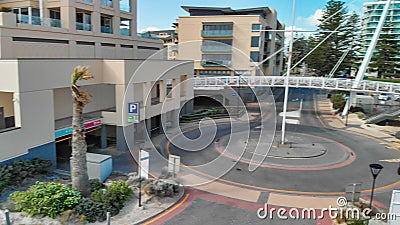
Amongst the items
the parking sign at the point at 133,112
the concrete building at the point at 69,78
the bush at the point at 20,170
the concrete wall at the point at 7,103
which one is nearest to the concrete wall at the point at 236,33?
the concrete building at the point at 69,78

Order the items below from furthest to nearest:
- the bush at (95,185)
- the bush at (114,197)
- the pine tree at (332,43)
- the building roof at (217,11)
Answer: the pine tree at (332,43) → the building roof at (217,11) → the bush at (95,185) → the bush at (114,197)

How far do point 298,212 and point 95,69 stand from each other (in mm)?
14804

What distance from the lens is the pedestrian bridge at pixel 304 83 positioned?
110 feet

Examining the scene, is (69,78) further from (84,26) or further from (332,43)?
(332,43)

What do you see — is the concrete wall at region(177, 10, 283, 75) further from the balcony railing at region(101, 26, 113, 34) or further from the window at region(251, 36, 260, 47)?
the balcony railing at region(101, 26, 113, 34)

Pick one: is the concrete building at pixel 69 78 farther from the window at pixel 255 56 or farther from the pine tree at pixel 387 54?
the pine tree at pixel 387 54

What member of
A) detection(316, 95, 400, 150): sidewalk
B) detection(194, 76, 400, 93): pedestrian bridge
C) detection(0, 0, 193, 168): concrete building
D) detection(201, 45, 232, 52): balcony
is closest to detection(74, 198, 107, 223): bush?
detection(0, 0, 193, 168): concrete building

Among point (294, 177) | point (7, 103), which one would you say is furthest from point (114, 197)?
point (294, 177)

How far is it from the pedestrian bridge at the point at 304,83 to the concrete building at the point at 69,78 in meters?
5.18

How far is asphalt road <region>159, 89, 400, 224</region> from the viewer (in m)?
13.1

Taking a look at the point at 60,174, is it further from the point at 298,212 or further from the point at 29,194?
the point at 298,212

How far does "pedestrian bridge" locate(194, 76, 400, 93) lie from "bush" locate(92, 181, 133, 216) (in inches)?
922

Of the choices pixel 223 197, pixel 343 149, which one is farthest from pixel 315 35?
pixel 223 197

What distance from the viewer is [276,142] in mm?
25359
